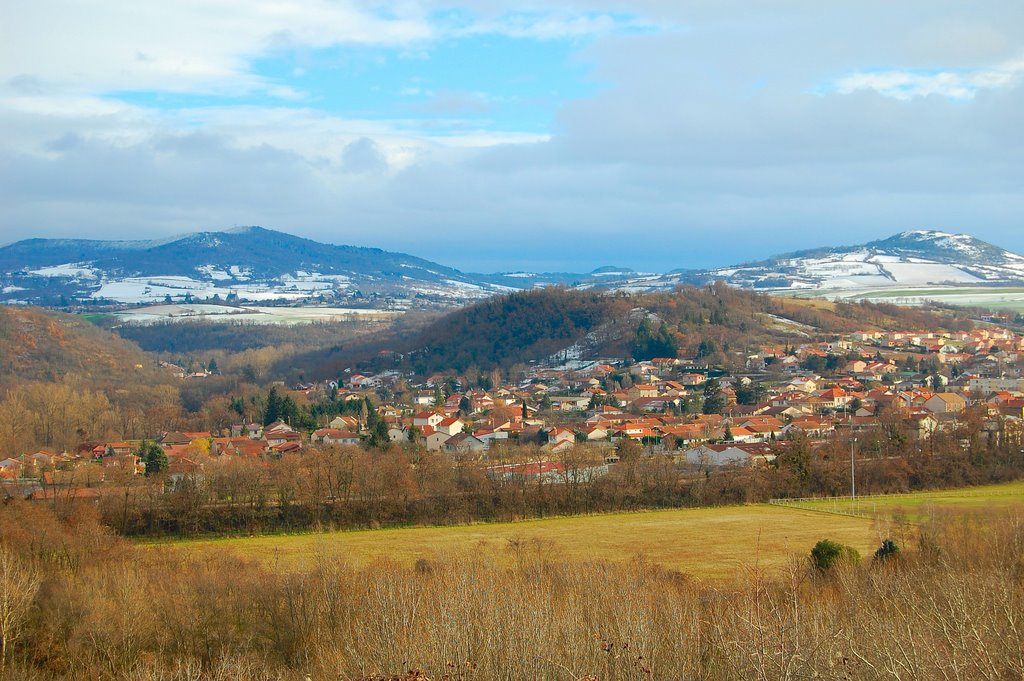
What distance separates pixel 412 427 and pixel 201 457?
1209 centimetres

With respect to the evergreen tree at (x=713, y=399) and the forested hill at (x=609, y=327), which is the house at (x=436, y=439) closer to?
the evergreen tree at (x=713, y=399)

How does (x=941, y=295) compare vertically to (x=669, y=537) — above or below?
above

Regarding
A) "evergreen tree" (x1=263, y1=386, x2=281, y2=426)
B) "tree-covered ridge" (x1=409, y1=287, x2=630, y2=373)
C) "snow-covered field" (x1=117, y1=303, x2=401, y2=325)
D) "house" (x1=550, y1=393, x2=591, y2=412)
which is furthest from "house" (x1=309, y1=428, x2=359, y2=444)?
"snow-covered field" (x1=117, y1=303, x2=401, y2=325)

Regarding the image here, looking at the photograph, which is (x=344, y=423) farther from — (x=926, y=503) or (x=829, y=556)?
(x=829, y=556)

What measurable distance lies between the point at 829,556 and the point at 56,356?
76636mm

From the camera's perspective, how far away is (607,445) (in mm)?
45500

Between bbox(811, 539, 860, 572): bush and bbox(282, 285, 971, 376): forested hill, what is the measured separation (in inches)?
2337

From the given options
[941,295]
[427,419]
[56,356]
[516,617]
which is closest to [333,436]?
[427,419]

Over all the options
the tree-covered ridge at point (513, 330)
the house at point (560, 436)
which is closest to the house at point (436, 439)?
the house at point (560, 436)

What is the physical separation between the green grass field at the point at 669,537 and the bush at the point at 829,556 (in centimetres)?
166

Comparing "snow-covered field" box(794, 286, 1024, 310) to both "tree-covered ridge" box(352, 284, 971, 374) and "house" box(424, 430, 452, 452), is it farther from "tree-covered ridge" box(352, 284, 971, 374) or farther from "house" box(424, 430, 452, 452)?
"house" box(424, 430, 452, 452)

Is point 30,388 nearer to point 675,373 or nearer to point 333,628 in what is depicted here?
point 675,373

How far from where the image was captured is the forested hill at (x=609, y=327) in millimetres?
86062

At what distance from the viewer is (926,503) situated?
2927cm
